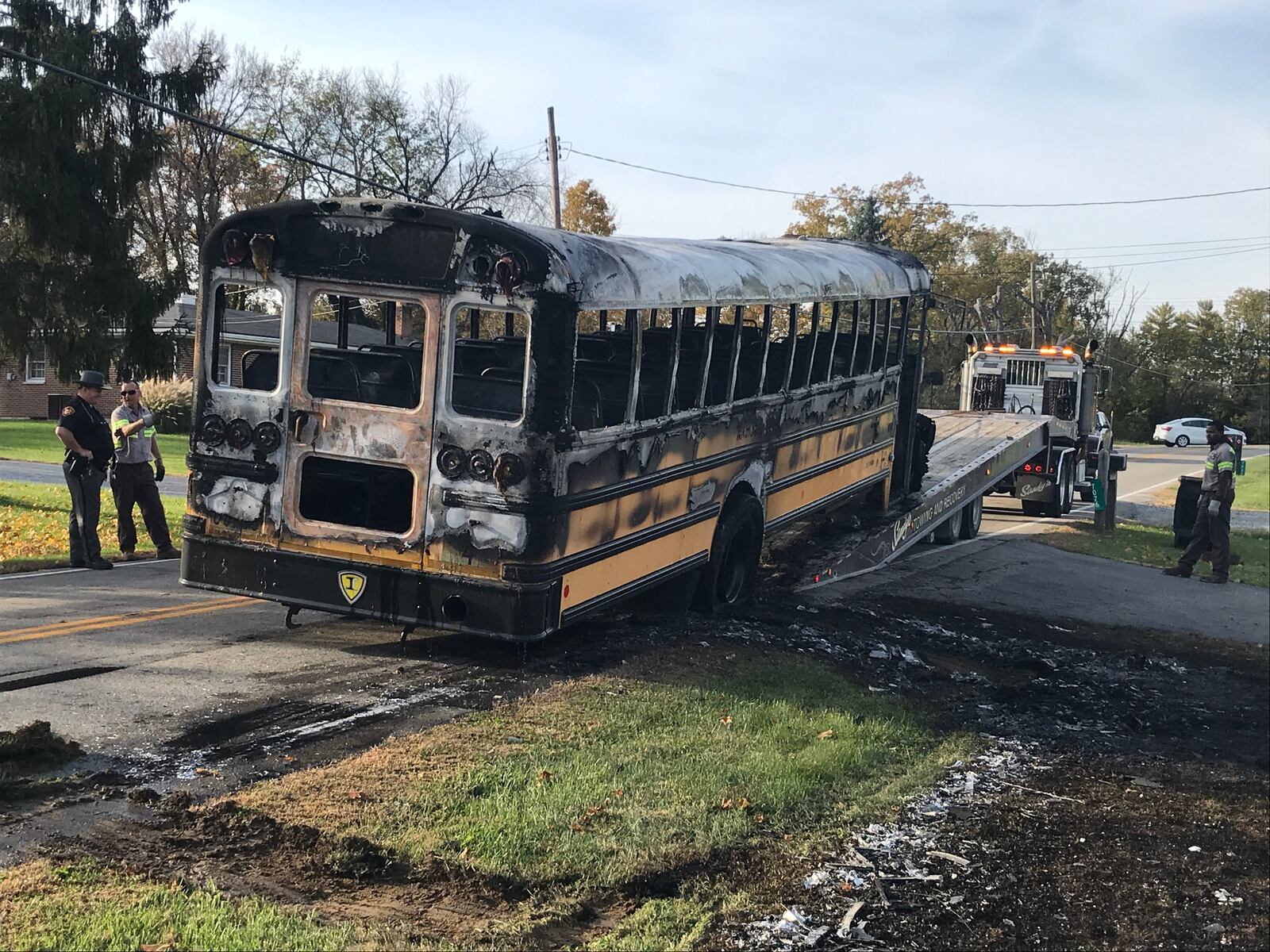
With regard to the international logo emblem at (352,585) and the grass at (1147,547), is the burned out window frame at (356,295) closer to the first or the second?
the international logo emblem at (352,585)

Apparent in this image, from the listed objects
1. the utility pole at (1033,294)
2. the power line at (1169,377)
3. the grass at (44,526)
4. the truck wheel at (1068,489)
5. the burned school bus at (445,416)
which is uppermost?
the utility pole at (1033,294)

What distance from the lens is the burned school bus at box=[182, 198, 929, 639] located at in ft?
23.0

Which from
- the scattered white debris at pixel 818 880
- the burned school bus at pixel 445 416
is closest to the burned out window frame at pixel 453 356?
the burned school bus at pixel 445 416

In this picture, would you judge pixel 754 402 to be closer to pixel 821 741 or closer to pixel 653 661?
pixel 653 661

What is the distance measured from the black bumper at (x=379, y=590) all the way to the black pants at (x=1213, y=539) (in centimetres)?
1051

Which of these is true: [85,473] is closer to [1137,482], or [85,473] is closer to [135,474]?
[135,474]

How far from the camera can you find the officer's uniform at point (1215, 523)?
14.9 m

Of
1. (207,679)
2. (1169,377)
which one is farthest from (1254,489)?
(1169,377)

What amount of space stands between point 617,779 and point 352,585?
2382mm

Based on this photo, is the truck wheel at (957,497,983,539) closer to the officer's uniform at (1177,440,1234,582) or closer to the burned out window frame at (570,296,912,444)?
the officer's uniform at (1177,440,1234,582)

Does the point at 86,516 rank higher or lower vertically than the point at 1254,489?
higher

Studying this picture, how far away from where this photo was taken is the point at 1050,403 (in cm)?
2189

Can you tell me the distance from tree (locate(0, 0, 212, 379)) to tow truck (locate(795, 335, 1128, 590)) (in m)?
9.00

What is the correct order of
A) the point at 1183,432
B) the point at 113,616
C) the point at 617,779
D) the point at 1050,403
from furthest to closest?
the point at 1183,432, the point at 1050,403, the point at 113,616, the point at 617,779
